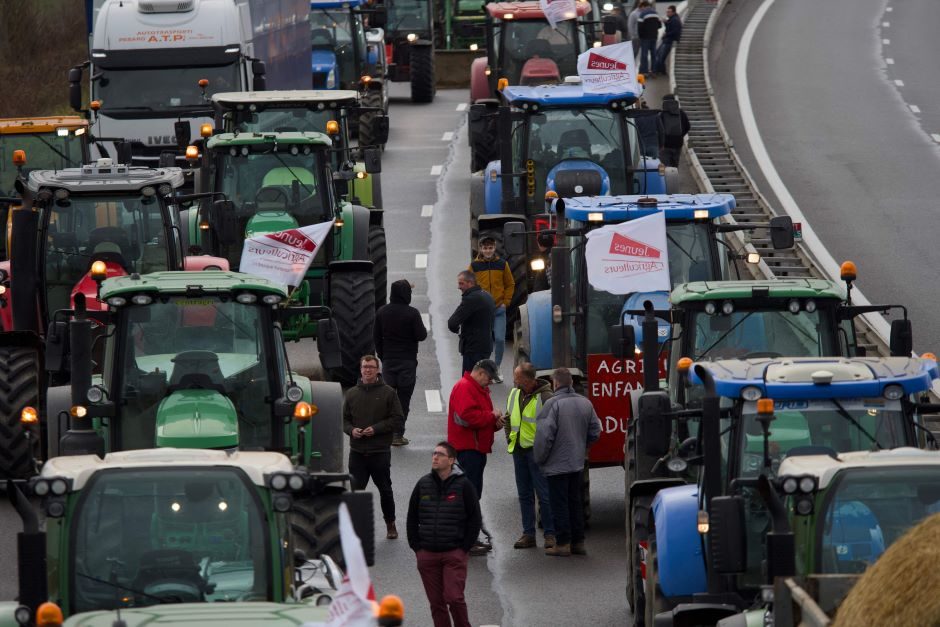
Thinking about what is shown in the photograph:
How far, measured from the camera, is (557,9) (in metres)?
33.0

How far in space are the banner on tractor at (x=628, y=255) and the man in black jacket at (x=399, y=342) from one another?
3.63m

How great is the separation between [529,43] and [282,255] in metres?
18.5

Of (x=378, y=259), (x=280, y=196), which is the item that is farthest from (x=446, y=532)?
(x=378, y=259)

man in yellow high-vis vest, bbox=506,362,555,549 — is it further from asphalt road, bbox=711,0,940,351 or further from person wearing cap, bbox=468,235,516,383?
asphalt road, bbox=711,0,940,351

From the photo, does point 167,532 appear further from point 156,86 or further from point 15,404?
point 156,86

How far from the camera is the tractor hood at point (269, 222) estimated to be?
824 inches

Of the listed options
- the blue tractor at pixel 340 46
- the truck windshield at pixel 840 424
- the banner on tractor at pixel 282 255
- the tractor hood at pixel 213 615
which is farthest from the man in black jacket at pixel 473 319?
the blue tractor at pixel 340 46

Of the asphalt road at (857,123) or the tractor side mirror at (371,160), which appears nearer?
the tractor side mirror at (371,160)

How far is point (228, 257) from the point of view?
2119 centimetres

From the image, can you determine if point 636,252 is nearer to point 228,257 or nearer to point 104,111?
point 228,257

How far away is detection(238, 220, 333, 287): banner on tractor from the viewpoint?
1591cm

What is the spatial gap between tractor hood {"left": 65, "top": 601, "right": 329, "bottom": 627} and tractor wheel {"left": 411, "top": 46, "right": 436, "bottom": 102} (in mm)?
34636

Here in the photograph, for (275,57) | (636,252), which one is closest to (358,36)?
(275,57)

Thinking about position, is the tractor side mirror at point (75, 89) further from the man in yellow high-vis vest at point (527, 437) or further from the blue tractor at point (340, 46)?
the man in yellow high-vis vest at point (527, 437)
